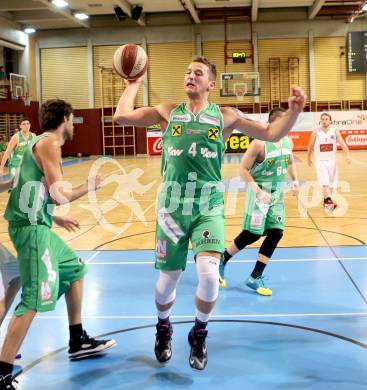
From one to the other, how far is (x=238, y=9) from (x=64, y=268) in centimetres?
2543

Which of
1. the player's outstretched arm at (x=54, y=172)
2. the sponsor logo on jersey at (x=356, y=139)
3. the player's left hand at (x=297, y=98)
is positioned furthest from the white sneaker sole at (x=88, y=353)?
the sponsor logo on jersey at (x=356, y=139)

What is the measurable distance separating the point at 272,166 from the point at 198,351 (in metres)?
2.47

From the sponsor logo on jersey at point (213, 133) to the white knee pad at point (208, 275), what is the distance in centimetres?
83

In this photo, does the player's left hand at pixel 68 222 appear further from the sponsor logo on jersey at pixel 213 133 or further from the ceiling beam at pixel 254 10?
the ceiling beam at pixel 254 10

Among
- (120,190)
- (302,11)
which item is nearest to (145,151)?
(302,11)

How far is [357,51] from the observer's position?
1079 inches

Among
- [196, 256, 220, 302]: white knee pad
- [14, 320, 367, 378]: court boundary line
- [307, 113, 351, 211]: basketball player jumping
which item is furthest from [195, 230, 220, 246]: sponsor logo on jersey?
A: [307, 113, 351, 211]: basketball player jumping

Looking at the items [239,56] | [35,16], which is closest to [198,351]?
[239,56]

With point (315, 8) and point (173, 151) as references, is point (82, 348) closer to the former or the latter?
point (173, 151)

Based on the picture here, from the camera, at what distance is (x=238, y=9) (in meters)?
27.1

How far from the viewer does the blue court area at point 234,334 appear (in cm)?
361

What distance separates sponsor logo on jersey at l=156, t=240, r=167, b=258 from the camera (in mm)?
3852

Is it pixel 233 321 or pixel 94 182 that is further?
pixel 233 321

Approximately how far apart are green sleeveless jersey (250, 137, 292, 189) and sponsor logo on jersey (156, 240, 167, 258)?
2108 mm
